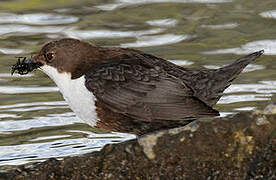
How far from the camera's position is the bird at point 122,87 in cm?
631

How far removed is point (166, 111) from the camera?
6312 mm

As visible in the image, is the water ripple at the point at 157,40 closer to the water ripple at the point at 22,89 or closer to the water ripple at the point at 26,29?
the water ripple at the point at 26,29

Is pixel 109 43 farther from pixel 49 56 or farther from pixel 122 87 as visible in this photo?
pixel 122 87

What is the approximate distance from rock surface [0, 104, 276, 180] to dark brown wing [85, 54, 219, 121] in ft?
2.76

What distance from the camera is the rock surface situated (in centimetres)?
528

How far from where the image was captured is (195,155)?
5.30 meters

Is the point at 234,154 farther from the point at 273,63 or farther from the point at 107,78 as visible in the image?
the point at 273,63

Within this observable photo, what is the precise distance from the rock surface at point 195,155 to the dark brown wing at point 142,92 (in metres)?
0.84

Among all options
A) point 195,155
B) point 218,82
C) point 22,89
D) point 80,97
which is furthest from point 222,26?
point 195,155

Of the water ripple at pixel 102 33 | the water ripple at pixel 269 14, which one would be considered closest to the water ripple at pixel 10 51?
the water ripple at pixel 102 33

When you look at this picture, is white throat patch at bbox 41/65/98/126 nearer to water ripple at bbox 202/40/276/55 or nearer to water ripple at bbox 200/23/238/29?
water ripple at bbox 202/40/276/55

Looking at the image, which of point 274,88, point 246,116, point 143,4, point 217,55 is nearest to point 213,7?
point 143,4

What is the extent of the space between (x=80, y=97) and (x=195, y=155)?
4.47ft

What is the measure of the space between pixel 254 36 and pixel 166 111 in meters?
4.95
